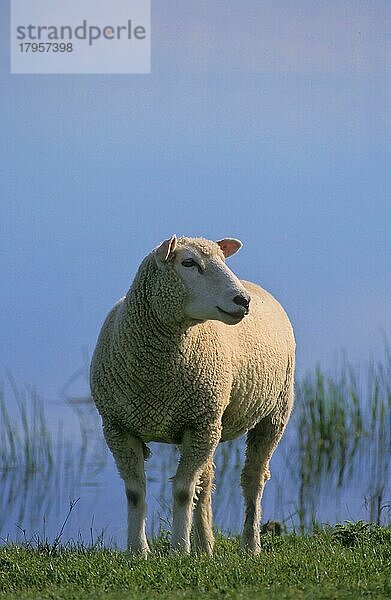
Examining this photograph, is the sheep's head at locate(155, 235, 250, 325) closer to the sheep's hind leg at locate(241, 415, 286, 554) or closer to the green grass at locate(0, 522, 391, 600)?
the green grass at locate(0, 522, 391, 600)

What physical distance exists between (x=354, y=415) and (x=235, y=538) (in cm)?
342

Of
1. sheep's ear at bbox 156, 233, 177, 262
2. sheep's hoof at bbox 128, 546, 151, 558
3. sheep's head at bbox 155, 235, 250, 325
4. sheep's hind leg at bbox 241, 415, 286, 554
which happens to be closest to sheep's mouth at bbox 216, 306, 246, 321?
sheep's head at bbox 155, 235, 250, 325

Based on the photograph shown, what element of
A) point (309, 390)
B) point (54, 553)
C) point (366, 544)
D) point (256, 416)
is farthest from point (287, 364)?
point (309, 390)

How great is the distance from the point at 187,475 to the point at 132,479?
1.33 feet

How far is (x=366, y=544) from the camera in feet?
31.4

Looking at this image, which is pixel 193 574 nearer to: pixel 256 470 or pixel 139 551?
pixel 139 551

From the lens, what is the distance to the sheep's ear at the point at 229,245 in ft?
28.8

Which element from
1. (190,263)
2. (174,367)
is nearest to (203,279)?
(190,263)

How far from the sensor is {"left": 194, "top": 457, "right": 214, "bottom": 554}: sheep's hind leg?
937 cm

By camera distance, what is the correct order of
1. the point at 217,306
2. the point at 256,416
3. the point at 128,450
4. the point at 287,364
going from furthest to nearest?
the point at 287,364
the point at 256,416
the point at 128,450
the point at 217,306

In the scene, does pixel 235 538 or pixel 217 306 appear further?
pixel 235 538

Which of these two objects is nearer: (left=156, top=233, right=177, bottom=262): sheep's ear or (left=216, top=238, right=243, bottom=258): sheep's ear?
(left=156, top=233, right=177, bottom=262): sheep's ear

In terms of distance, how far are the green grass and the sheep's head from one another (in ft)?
5.30

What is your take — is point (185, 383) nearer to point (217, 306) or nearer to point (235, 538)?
point (217, 306)
